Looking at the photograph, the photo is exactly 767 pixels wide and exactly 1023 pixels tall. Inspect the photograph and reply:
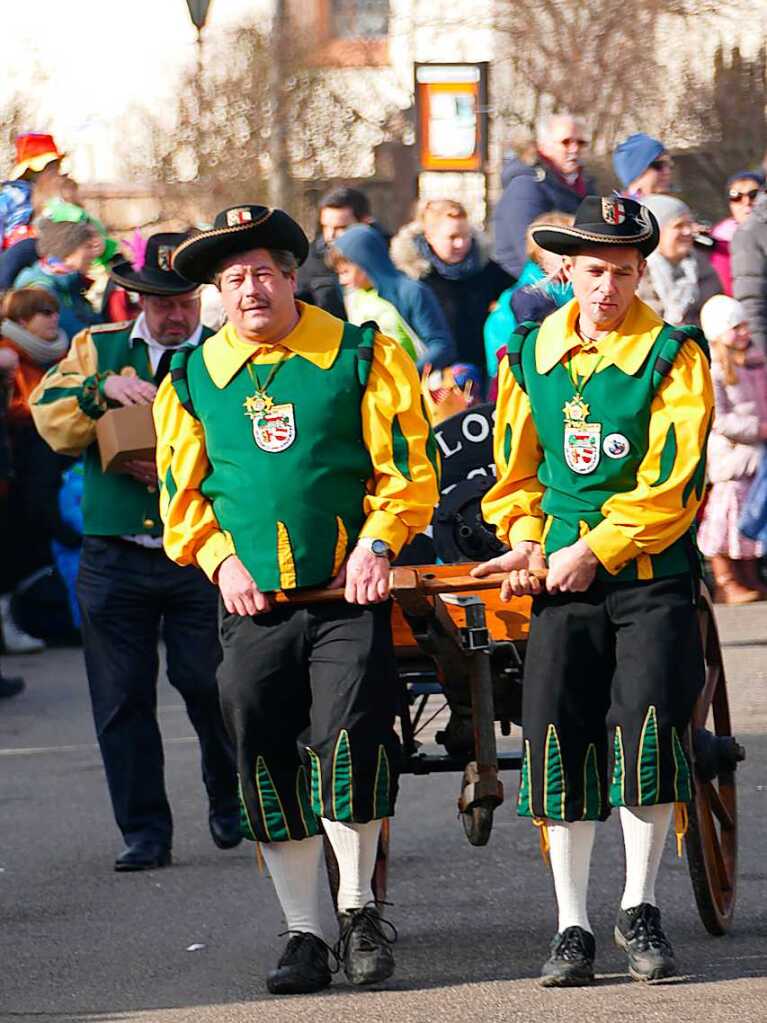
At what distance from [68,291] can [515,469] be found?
7720 mm

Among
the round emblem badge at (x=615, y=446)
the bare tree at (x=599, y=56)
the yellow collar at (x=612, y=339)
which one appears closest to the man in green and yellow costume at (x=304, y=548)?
the yellow collar at (x=612, y=339)

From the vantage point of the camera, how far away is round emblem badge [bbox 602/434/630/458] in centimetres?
629

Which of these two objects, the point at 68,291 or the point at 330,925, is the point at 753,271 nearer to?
the point at 68,291

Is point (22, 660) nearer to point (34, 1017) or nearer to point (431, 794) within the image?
point (431, 794)

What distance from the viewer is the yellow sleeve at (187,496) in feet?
21.6

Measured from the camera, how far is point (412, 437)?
644cm

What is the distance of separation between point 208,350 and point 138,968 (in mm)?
1681

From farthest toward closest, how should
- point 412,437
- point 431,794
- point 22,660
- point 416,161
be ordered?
1. point 416,161
2. point 22,660
3. point 431,794
4. point 412,437

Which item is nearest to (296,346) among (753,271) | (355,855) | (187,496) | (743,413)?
(187,496)

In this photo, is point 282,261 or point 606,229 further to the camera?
point 282,261

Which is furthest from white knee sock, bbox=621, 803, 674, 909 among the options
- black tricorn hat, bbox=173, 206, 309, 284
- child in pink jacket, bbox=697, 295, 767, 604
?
child in pink jacket, bbox=697, 295, 767, 604

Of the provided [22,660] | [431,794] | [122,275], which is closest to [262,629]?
[122,275]

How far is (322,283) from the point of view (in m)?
13.2

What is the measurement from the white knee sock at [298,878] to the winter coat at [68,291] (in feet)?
24.5
